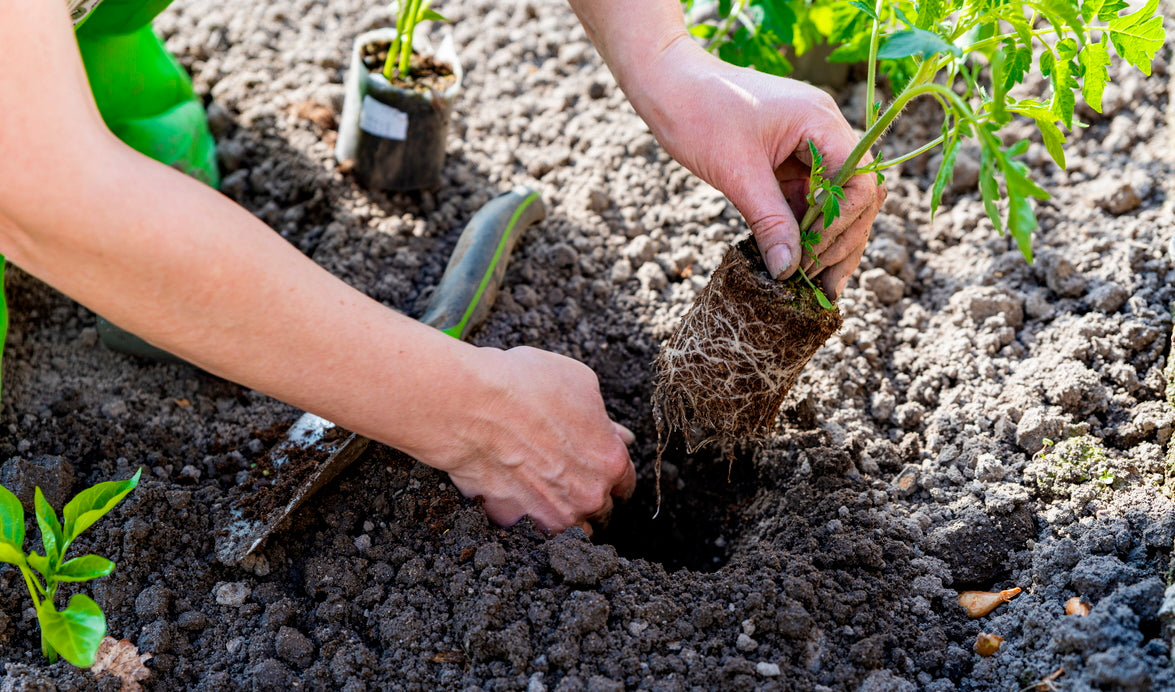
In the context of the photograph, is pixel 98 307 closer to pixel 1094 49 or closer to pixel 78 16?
pixel 78 16

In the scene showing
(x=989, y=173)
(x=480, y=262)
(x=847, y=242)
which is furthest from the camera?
(x=480, y=262)

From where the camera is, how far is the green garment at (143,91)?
1.88m

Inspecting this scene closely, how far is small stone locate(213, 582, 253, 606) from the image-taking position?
1.43 meters

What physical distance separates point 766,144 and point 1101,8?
0.52 metres

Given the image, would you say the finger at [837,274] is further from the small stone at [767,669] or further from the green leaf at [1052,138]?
the small stone at [767,669]

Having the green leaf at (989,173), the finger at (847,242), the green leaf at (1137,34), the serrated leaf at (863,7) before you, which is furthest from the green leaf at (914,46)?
the finger at (847,242)

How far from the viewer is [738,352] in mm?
1514

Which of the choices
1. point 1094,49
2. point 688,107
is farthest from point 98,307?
point 1094,49

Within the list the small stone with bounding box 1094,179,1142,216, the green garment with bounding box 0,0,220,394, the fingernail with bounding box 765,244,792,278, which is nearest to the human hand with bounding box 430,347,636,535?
the fingernail with bounding box 765,244,792,278

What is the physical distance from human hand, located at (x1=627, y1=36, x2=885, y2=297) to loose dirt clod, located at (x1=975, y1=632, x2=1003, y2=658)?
24.2 inches

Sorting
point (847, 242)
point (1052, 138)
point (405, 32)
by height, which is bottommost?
point (405, 32)

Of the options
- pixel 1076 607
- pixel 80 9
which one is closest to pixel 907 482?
pixel 1076 607

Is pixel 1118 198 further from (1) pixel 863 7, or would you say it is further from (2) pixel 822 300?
(1) pixel 863 7

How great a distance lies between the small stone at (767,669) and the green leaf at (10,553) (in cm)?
108
